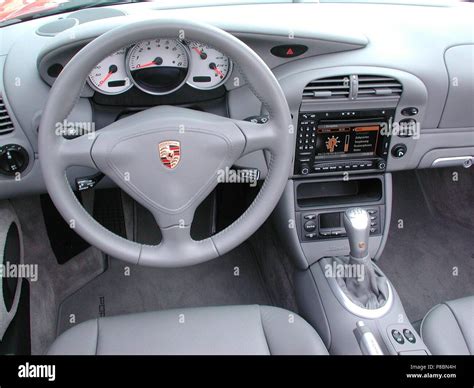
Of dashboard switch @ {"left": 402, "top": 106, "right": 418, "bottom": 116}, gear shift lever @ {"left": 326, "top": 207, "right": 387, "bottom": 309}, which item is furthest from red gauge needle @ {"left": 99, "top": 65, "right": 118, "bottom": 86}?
dashboard switch @ {"left": 402, "top": 106, "right": 418, "bottom": 116}

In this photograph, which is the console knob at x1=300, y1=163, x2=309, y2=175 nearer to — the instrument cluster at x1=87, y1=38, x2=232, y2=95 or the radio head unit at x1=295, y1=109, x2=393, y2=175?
the radio head unit at x1=295, y1=109, x2=393, y2=175

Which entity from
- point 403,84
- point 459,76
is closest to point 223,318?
point 403,84

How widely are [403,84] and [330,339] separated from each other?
2.60 ft

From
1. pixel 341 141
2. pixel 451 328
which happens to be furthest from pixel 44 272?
pixel 451 328

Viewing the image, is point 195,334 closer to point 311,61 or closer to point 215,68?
point 215,68

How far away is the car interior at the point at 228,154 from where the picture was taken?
117cm

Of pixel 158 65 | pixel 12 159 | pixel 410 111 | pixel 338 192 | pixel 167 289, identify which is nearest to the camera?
pixel 158 65

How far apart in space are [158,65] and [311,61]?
0.45m

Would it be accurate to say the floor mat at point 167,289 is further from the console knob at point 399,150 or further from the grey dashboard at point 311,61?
the console knob at point 399,150

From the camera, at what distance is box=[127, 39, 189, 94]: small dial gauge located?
1.26m

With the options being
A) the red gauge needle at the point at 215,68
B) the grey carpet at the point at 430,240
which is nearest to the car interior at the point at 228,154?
the red gauge needle at the point at 215,68

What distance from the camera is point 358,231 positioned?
56.2 inches

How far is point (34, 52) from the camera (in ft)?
4.51

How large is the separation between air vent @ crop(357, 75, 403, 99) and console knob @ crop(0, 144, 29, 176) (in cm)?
99
